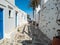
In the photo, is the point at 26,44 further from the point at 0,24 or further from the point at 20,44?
the point at 0,24

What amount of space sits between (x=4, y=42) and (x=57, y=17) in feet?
Answer: 16.1

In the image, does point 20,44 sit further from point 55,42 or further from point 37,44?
point 55,42

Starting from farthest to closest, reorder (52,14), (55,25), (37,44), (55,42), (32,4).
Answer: (32,4), (52,14), (55,25), (37,44), (55,42)

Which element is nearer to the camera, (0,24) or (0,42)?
(0,42)

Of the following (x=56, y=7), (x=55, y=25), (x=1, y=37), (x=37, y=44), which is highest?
(x=56, y=7)

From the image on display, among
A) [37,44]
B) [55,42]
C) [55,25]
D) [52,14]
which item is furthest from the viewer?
[52,14]

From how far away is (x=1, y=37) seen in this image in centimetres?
893

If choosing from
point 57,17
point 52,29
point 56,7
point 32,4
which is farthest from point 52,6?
point 32,4

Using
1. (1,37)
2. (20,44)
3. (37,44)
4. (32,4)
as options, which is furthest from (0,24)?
(32,4)

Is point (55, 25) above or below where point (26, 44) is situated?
above

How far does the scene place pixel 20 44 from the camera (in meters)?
8.70

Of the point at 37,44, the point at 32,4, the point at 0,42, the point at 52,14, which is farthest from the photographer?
the point at 32,4

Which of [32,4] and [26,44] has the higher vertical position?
[32,4]

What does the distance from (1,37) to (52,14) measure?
200 inches
